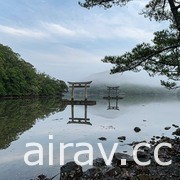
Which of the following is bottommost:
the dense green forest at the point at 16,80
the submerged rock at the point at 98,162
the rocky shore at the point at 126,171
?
the submerged rock at the point at 98,162

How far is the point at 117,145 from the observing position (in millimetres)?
15602

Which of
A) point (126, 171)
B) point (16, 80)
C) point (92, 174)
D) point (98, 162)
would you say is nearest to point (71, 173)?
point (92, 174)

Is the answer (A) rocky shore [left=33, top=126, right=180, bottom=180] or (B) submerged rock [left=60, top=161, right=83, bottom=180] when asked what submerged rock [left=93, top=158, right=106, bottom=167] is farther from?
(B) submerged rock [left=60, top=161, right=83, bottom=180]

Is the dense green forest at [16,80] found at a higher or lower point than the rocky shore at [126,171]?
higher

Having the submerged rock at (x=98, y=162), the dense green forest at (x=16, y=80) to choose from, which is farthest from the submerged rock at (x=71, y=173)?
the dense green forest at (x=16, y=80)

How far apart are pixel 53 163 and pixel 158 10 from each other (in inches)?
299

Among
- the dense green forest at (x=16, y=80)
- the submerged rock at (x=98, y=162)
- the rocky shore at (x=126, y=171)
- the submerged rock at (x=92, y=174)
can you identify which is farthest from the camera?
the dense green forest at (x=16, y=80)

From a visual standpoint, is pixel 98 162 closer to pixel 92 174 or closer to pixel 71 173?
pixel 92 174

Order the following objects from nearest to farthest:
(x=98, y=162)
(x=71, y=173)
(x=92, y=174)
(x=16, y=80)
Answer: (x=71, y=173)
(x=92, y=174)
(x=98, y=162)
(x=16, y=80)

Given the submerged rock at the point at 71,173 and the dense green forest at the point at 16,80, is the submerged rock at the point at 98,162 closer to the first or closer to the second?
the submerged rock at the point at 71,173

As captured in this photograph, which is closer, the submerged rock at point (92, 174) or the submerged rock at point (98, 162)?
the submerged rock at point (92, 174)

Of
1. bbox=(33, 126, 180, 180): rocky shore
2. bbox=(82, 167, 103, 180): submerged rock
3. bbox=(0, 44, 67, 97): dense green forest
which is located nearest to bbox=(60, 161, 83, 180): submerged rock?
bbox=(33, 126, 180, 180): rocky shore

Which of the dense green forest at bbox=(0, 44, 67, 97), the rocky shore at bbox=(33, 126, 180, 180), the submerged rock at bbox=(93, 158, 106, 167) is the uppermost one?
the dense green forest at bbox=(0, 44, 67, 97)

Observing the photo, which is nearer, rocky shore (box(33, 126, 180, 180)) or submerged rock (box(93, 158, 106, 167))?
rocky shore (box(33, 126, 180, 180))
